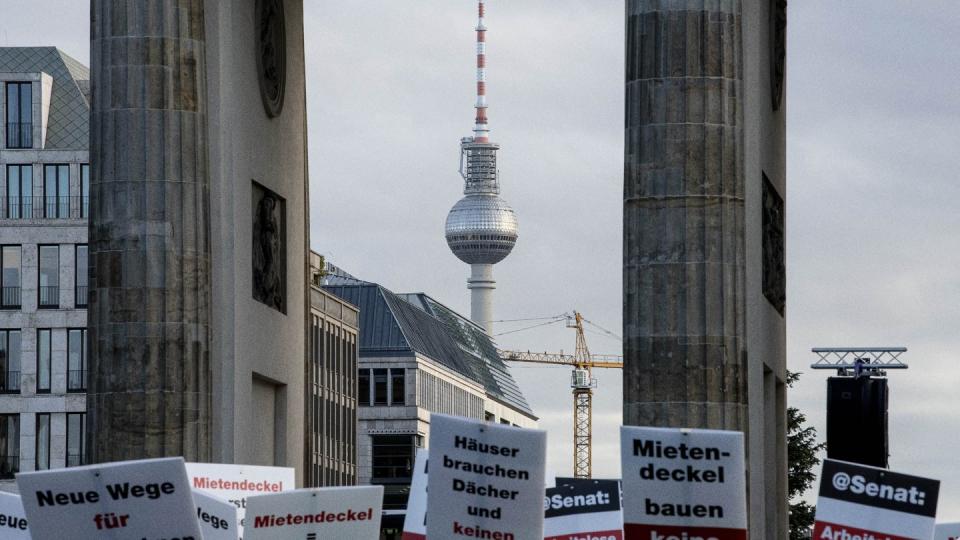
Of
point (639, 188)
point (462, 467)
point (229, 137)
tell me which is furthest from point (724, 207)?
point (462, 467)

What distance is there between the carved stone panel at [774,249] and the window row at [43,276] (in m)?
84.2

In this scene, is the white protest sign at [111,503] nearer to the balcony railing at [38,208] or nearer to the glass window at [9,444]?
the glass window at [9,444]

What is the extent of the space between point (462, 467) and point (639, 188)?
17.1 meters

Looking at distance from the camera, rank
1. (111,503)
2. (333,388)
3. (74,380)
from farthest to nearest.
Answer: (333,388), (74,380), (111,503)

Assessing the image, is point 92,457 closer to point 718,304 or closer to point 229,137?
point 229,137

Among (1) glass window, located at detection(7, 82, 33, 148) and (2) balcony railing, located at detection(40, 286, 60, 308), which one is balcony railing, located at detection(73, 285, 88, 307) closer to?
(2) balcony railing, located at detection(40, 286, 60, 308)

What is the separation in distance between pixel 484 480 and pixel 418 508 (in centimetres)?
359

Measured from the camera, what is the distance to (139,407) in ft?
131

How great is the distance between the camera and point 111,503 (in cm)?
2139

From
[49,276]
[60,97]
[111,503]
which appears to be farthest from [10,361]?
[111,503]

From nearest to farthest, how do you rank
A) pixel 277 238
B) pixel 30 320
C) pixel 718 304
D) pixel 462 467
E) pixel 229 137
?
pixel 462 467 → pixel 718 304 → pixel 229 137 → pixel 277 238 → pixel 30 320

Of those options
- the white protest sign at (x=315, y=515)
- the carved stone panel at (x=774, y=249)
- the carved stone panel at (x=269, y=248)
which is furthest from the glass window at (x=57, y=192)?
the white protest sign at (x=315, y=515)

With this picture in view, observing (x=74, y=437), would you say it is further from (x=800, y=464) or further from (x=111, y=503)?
(x=111, y=503)

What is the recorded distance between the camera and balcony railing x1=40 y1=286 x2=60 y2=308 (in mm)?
126688
